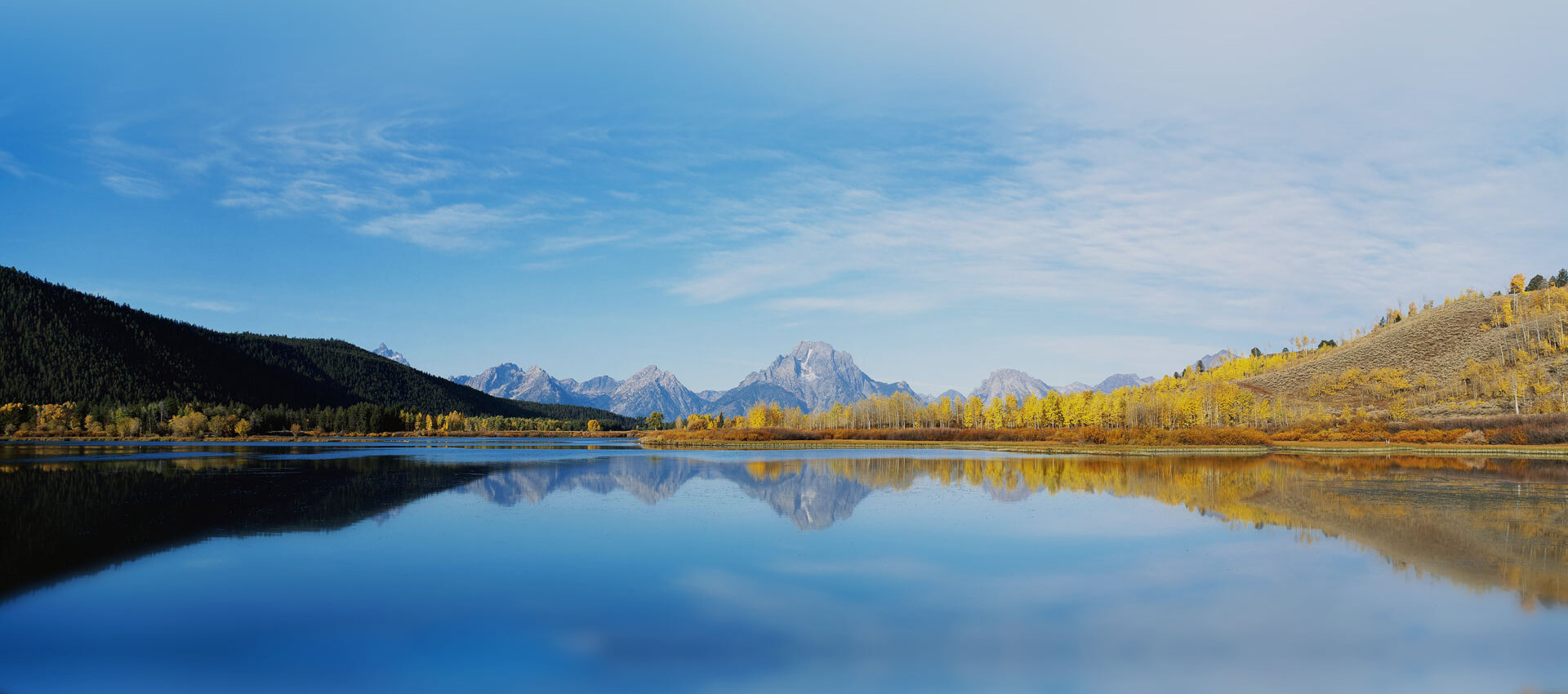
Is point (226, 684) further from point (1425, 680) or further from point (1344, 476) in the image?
point (1344, 476)

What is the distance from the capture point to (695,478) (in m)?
41.6

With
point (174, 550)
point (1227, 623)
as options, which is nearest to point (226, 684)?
point (174, 550)

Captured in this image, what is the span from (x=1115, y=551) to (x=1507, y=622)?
7505 mm

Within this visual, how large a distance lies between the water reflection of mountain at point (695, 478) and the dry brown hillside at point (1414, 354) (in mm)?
117200

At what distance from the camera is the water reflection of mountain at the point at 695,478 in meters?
28.6

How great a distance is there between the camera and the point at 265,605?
13.5m

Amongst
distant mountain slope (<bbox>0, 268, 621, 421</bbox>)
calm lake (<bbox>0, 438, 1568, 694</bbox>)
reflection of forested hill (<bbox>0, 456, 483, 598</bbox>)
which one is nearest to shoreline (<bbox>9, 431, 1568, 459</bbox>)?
calm lake (<bbox>0, 438, 1568, 694</bbox>)

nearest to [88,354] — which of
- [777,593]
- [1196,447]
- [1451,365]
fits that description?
[1196,447]

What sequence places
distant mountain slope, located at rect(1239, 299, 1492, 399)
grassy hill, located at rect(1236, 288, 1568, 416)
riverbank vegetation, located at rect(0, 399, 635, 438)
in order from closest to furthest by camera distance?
grassy hill, located at rect(1236, 288, 1568, 416)
riverbank vegetation, located at rect(0, 399, 635, 438)
distant mountain slope, located at rect(1239, 299, 1492, 399)

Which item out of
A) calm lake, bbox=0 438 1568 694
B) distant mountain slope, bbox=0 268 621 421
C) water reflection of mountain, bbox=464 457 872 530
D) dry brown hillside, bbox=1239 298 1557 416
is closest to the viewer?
calm lake, bbox=0 438 1568 694

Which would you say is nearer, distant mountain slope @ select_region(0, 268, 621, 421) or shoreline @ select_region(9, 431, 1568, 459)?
shoreline @ select_region(9, 431, 1568, 459)

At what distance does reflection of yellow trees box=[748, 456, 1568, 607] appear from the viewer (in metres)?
17.9

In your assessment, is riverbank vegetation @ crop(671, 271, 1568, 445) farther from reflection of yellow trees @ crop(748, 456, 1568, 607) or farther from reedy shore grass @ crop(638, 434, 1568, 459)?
reflection of yellow trees @ crop(748, 456, 1568, 607)

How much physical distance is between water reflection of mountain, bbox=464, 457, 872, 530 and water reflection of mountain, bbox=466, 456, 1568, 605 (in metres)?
0.09
